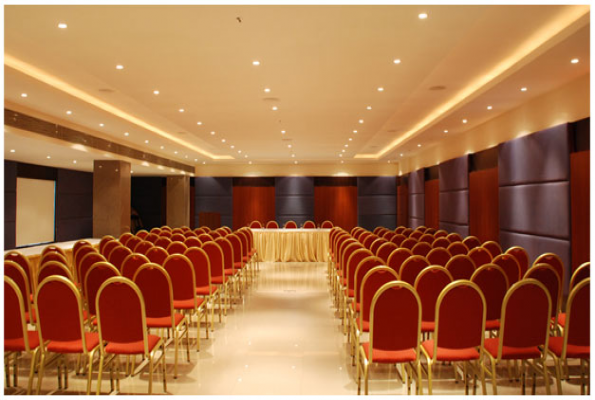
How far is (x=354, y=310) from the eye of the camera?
15.2 feet

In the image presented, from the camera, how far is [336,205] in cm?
2102

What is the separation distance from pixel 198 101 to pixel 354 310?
5551 millimetres

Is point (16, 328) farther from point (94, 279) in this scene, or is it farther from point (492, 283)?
point (492, 283)

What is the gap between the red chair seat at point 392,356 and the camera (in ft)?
10.5

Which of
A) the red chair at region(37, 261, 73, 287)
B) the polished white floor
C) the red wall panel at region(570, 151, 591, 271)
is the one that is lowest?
the polished white floor

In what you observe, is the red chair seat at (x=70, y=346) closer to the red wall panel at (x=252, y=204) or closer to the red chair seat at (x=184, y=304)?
the red chair seat at (x=184, y=304)

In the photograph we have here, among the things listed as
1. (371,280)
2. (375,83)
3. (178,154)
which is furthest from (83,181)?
(371,280)

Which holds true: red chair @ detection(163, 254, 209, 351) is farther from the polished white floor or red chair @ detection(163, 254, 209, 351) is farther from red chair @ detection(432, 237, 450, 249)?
red chair @ detection(432, 237, 450, 249)

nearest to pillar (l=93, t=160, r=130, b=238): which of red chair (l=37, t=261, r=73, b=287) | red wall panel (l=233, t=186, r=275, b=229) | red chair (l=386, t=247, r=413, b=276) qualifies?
red wall panel (l=233, t=186, r=275, b=229)

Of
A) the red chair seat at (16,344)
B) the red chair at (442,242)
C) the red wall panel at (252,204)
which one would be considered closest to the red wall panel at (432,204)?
the red chair at (442,242)

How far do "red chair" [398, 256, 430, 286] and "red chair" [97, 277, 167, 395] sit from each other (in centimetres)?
260

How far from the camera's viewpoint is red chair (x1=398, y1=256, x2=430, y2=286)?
463cm

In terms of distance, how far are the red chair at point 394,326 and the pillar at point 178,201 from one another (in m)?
17.6

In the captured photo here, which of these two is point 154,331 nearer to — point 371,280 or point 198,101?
point 371,280
